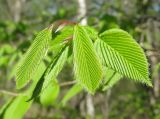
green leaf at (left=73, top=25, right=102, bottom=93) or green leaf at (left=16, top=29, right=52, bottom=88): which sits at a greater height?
green leaf at (left=16, top=29, right=52, bottom=88)

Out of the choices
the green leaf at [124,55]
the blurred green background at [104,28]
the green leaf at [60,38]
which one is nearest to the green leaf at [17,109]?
the blurred green background at [104,28]

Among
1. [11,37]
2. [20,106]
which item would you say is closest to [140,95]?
[11,37]

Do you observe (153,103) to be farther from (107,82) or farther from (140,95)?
(107,82)

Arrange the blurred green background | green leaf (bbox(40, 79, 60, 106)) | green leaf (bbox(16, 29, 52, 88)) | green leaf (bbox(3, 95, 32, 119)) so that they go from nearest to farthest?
green leaf (bbox(16, 29, 52, 88)) → green leaf (bbox(3, 95, 32, 119)) → green leaf (bbox(40, 79, 60, 106)) → the blurred green background

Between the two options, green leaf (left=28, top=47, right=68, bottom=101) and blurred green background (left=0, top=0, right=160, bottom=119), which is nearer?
green leaf (left=28, top=47, right=68, bottom=101)

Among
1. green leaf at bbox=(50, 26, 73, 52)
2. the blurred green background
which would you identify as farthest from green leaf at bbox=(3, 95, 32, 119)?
green leaf at bbox=(50, 26, 73, 52)

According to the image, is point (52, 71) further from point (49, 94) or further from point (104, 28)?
point (104, 28)

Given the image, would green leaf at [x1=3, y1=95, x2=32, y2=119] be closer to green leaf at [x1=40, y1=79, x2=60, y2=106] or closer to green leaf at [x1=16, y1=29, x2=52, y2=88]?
green leaf at [x1=40, y1=79, x2=60, y2=106]
